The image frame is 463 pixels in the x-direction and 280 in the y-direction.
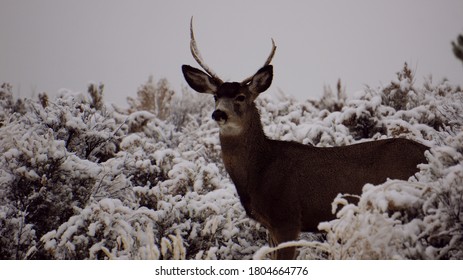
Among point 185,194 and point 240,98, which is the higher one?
point 240,98

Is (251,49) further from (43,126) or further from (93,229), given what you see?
(93,229)

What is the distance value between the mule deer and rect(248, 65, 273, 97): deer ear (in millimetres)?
197

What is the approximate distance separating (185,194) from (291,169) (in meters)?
1.50

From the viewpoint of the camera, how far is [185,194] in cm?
580

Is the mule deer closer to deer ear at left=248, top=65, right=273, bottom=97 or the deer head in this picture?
the deer head

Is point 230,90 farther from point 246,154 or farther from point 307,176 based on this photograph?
point 307,176

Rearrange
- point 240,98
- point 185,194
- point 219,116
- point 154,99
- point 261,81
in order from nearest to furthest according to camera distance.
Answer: point 219,116 < point 240,98 < point 261,81 < point 185,194 < point 154,99

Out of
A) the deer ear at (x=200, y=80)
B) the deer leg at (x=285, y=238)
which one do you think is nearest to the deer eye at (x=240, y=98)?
the deer ear at (x=200, y=80)

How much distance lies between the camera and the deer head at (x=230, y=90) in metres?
4.82

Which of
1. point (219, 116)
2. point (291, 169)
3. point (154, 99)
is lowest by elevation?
point (291, 169)

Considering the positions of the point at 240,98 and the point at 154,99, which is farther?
the point at 154,99

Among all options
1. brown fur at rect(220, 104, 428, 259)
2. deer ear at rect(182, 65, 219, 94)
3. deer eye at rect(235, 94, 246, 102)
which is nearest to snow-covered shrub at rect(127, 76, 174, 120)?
deer ear at rect(182, 65, 219, 94)

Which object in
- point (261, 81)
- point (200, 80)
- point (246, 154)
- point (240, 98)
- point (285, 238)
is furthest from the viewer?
point (200, 80)

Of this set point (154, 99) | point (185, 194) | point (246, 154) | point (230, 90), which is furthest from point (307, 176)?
point (154, 99)
